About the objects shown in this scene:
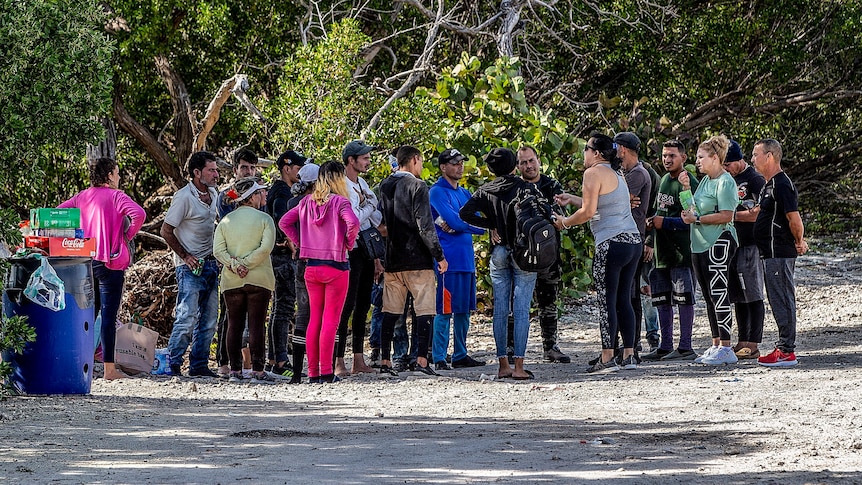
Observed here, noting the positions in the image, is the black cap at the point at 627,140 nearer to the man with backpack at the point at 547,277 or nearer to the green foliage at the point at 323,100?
the man with backpack at the point at 547,277

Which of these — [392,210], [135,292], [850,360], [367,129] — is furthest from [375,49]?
[850,360]

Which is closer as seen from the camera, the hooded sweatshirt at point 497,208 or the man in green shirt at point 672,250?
the hooded sweatshirt at point 497,208

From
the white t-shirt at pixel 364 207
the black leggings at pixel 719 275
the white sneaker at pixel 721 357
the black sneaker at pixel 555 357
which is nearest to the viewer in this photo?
the white t-shirt at pixel 364 207

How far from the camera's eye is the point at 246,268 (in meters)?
9.05

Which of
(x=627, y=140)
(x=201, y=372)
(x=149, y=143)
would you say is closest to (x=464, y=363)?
(x=201, y=372)

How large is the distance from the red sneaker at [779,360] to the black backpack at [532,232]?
72.4 inches

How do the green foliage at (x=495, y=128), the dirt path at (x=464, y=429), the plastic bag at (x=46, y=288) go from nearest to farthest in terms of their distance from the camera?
the dirt path at (x=464, y=429), the plastic bag at (x=46, y=288), the green foliage at (x=495, y=128)

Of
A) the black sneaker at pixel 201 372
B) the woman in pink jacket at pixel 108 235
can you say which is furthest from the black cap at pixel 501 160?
the black sneaker at pixel 201 372

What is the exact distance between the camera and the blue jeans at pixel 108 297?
30.3ft

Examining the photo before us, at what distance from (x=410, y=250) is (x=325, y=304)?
855mm

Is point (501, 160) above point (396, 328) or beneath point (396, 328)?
above

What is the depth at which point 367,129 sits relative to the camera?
12.9 metres

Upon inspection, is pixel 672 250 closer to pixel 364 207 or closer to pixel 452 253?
pixel 452 253

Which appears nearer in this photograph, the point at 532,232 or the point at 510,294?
the point at 532,232
